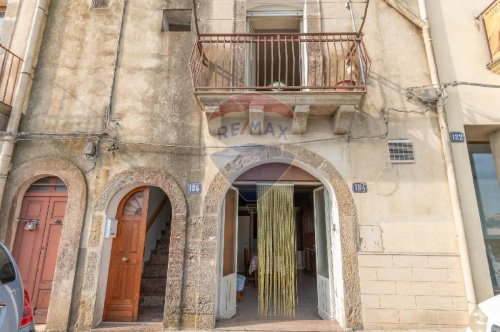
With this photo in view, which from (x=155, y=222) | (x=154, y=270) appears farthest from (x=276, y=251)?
(x=155, y=222)

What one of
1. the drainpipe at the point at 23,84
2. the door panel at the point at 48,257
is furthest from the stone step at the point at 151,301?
the drainpipe at the point at 23,84

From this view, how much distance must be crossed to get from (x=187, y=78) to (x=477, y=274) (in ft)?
21.0

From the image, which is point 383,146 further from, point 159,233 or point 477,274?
point 159,233

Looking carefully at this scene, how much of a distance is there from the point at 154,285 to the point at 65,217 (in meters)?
2.46

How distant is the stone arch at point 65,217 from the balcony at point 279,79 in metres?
2.85

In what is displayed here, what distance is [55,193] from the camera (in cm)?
584

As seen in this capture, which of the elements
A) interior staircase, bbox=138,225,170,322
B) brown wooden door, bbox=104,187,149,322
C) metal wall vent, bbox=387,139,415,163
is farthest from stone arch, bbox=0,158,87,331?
metal wall vent, bbox=387,139,415,163

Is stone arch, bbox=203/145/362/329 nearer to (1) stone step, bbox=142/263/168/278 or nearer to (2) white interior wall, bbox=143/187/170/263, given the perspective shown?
(1) stone step, bbox=142/263/168/278

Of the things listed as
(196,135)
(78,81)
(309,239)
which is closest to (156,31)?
(78,81)

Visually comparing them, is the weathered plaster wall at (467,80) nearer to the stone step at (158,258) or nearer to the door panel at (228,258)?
the door panel at (228,258)

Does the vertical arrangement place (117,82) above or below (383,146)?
above

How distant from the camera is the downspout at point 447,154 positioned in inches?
191

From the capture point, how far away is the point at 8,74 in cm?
612

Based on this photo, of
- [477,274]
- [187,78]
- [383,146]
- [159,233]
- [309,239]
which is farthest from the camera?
[309,239]
